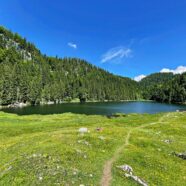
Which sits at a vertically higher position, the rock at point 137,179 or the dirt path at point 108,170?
the dirt path at point 108,170

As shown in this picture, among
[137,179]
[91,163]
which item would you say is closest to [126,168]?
[137,179]

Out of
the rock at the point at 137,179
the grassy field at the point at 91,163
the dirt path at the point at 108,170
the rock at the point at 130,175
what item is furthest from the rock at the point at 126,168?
the dirt path at the point at 108,170

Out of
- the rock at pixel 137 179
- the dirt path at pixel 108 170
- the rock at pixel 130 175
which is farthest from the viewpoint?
the rock at pixel 130 175

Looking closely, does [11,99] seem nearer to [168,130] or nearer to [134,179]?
[168,130]

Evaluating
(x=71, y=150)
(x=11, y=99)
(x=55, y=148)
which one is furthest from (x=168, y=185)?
(x=11, y=99)

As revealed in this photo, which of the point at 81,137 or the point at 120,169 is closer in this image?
the point at 120,169

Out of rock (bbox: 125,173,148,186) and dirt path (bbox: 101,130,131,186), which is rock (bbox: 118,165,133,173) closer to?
rock (bbox: 125,173,148,186)

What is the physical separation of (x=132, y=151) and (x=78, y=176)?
1142 centimetres

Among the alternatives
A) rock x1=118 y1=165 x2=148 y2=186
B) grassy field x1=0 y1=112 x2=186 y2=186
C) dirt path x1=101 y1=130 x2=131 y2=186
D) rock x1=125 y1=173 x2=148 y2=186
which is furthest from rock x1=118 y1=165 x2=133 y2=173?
dirt path x1=101 y1=130 x2=131 y2=186

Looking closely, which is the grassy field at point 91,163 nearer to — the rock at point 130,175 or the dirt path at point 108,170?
the dirt path at point 108,170

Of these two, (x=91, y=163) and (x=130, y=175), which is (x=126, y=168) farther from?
(x=91, y=163)

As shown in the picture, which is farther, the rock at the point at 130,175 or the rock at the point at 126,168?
the rock at the point at 126,168

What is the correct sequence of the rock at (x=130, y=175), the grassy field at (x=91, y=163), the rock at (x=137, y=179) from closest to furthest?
the grassy field at (x=91, y=163) < the rock at (x=137, y=179) < the rock at (x=130, y=175)

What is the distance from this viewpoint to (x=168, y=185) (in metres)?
19.6
